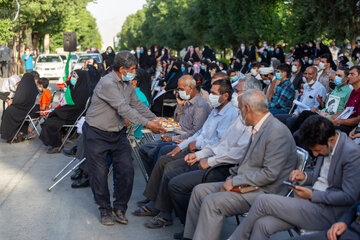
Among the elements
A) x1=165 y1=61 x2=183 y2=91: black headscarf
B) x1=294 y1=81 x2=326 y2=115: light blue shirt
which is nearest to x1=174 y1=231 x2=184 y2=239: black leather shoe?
x1=294 y1=81 x2=326 y2=115: light blue shirt

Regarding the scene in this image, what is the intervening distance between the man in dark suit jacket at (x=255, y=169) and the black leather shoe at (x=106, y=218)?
153cm

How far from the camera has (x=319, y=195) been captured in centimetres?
394

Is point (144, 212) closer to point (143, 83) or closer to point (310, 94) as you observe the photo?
point (310, 94)

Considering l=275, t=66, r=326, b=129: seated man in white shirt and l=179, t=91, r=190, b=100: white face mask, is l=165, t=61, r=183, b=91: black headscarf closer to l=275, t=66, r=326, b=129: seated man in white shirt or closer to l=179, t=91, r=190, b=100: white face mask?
l=275, t=66, r=326, b=129: seated man in white shirt

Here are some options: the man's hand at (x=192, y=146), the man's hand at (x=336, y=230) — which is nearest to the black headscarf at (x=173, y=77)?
the man's hand at (x=192, y=146)

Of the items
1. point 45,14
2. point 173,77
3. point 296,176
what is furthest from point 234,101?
point 45,14

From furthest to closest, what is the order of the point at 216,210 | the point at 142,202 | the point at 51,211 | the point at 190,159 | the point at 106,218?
the point at 142,202
the point at 51,211
the point at 106,218
the point at 190,159
the point at 216,210

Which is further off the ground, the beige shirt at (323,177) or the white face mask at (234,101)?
the white face mask at (234,101)

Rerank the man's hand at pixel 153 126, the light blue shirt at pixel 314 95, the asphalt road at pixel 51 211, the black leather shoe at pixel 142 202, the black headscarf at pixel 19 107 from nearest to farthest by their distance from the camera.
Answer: the asphalt road at pixel 51 211, the man's hand at pixel 153 126, the black leather shoe at pixel 142 202, the light blue shirt at pixel 314 95, the black headscarf at pixel 19 107

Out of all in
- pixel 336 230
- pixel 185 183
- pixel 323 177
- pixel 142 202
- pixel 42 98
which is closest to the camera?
pixel 336 230

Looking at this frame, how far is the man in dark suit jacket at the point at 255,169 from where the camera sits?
14.6 ft

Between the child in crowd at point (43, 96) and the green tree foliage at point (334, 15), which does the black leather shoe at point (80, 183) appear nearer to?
the child in crowd at point (43, 96)

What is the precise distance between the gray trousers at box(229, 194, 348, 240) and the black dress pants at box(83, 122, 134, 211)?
2.21 meters

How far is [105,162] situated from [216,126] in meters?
1.37
